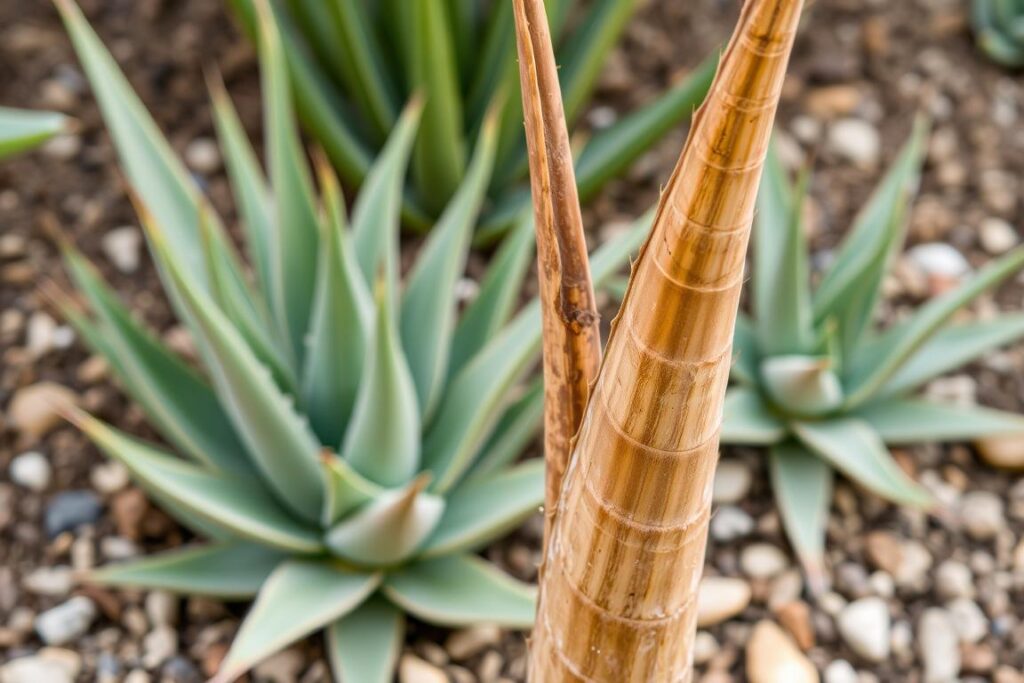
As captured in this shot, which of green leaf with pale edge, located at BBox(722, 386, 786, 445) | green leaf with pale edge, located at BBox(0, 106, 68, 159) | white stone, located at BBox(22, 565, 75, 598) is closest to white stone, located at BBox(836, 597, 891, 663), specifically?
green leaf with pale edge, located at BBox(722, 386, 786, 445)

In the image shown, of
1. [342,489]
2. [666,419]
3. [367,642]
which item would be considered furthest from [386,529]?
[666,419]

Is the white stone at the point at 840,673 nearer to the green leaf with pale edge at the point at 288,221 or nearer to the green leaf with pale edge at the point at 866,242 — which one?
the green leaf with pale edge at the point at 866,242

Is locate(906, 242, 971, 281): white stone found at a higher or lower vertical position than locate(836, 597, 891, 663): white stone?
higher

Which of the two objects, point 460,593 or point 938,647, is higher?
point 460,593

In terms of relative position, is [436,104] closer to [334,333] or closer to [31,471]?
[334,333]

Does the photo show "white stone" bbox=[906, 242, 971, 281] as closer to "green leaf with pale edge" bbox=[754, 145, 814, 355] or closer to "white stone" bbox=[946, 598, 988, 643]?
"green leaf with pale edge" bbox=[754, 145, 814, 355]
